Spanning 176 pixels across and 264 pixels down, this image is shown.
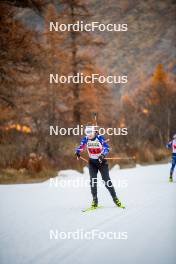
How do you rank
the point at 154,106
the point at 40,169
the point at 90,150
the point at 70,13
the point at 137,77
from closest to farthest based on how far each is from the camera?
the point at 90,150, the point at 40,169, the point at 70,13, the point at 154,106, the point at 137,77

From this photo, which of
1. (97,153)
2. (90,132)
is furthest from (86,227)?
(90,132)

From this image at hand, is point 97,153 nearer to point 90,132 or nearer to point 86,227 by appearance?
point 90,132

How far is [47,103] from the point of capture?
26.5 meters

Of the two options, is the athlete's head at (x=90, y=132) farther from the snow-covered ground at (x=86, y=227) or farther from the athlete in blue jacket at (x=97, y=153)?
the snow-covered ground at (x=86, y=227)

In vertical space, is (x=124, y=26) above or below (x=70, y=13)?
below

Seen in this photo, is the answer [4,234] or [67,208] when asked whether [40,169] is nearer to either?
[67,208]

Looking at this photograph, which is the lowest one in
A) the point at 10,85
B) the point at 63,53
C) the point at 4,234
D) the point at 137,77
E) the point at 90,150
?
the point at 4,234

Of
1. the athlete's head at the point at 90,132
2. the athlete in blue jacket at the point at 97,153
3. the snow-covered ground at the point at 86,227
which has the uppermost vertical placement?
the athlete's head at the point at 90,132

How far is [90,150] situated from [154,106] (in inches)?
1692

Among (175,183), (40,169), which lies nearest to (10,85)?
(40,169)

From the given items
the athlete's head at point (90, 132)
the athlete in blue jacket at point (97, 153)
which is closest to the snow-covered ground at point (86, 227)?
the athlete in blue jacket at point (97, 153)

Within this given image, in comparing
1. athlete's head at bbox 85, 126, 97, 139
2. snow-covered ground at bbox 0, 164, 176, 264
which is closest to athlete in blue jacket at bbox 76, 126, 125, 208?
athlete's head at bbox 85, 126, 97, 139

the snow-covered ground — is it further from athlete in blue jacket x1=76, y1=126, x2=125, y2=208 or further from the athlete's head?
the athlete's head

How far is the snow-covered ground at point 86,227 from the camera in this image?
5.05 metres
